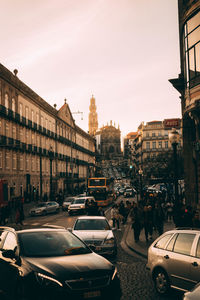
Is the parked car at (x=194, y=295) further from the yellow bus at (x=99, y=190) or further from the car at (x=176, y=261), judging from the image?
the yellow bus at (x=99, y=190)

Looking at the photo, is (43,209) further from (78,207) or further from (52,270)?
(52,270)

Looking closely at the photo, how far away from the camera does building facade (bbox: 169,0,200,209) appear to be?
19016 mm

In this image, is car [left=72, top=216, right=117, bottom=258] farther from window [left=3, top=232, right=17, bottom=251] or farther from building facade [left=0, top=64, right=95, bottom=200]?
building facade [left=0, top=64, right=95, bottom=200]

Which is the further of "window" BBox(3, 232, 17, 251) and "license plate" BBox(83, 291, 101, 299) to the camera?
"window" BBox(3, 232, 17, 251)

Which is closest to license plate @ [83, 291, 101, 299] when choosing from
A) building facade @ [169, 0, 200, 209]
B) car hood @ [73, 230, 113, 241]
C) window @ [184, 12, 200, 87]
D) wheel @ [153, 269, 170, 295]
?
wheel @ [153, 269, 170, 295]

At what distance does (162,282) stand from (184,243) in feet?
3.63

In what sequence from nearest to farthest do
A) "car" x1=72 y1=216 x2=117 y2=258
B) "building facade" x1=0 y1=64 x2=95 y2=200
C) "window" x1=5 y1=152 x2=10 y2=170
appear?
"car" x1=72 y1=216 x2=117 y2=258 → "window" x1=5 y1=152 x2=10 y2=170 → "building facade" x1=0 y1=64 x2=95 y2=200

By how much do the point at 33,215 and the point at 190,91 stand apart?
66.2 feet

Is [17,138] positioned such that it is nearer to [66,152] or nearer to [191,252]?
[66,152]

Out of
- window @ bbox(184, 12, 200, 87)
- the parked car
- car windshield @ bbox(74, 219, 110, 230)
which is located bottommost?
car windshield @ bbox(74, 219, 110, 230)

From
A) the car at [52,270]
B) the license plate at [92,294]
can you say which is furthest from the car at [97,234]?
the license plate at [92,294]

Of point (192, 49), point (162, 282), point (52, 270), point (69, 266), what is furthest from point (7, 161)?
point (52, 270)

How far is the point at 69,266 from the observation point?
19.7ft

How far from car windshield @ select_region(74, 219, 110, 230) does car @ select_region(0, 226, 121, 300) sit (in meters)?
5.86
